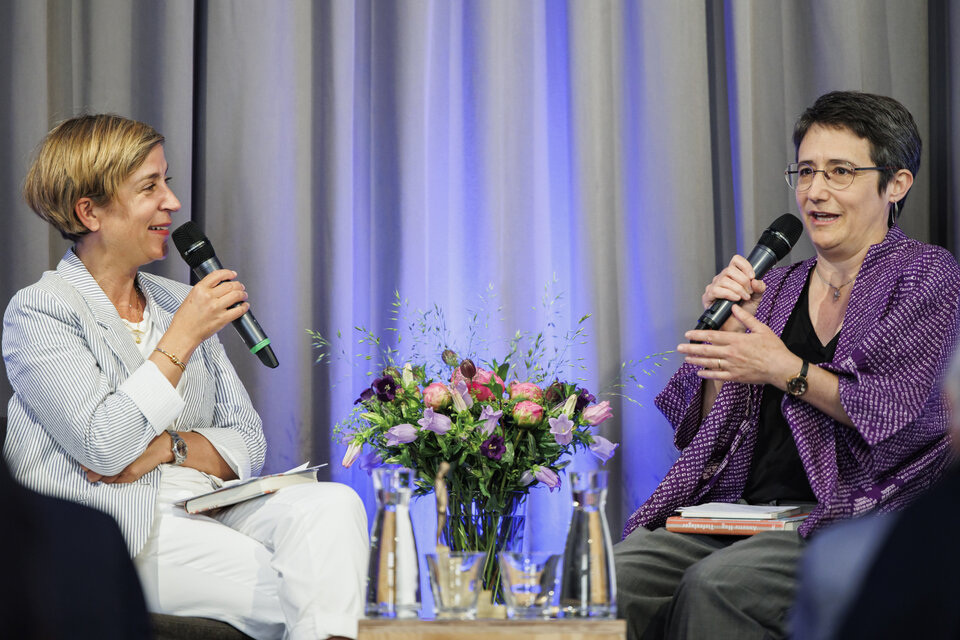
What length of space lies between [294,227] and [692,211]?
1087mm

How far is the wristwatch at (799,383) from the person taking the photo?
216cm

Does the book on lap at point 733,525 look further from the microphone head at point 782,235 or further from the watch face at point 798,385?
the microphone head at point 782,235

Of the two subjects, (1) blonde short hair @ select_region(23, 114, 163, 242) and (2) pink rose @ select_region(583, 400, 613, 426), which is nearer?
(2) pink rose @ select_region(583, 400, 613, 426)

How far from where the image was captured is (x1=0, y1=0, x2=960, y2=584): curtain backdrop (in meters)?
2.85

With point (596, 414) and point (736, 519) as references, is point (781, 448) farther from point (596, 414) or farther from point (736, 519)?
point (596, 414)

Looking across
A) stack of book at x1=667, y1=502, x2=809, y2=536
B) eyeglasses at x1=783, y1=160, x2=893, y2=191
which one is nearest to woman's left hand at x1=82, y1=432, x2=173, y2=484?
stack of book at x1=667, y1=502, x2=809, y2=536

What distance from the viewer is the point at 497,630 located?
1404 mm

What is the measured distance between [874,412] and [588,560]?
883 mm

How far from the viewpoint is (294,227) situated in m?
2.89

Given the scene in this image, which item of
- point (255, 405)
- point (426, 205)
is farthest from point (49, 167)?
point (426, 205)

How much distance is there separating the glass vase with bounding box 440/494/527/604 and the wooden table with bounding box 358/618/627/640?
31.3 inches

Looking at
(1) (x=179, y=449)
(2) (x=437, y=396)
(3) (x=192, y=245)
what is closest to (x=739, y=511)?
(2) (x=437, y=396)

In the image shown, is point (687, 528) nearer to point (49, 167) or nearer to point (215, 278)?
point (215, 278)

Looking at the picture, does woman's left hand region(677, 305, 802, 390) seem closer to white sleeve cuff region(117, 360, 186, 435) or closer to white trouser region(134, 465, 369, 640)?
white trouser region(134, 465, 369, 640)
